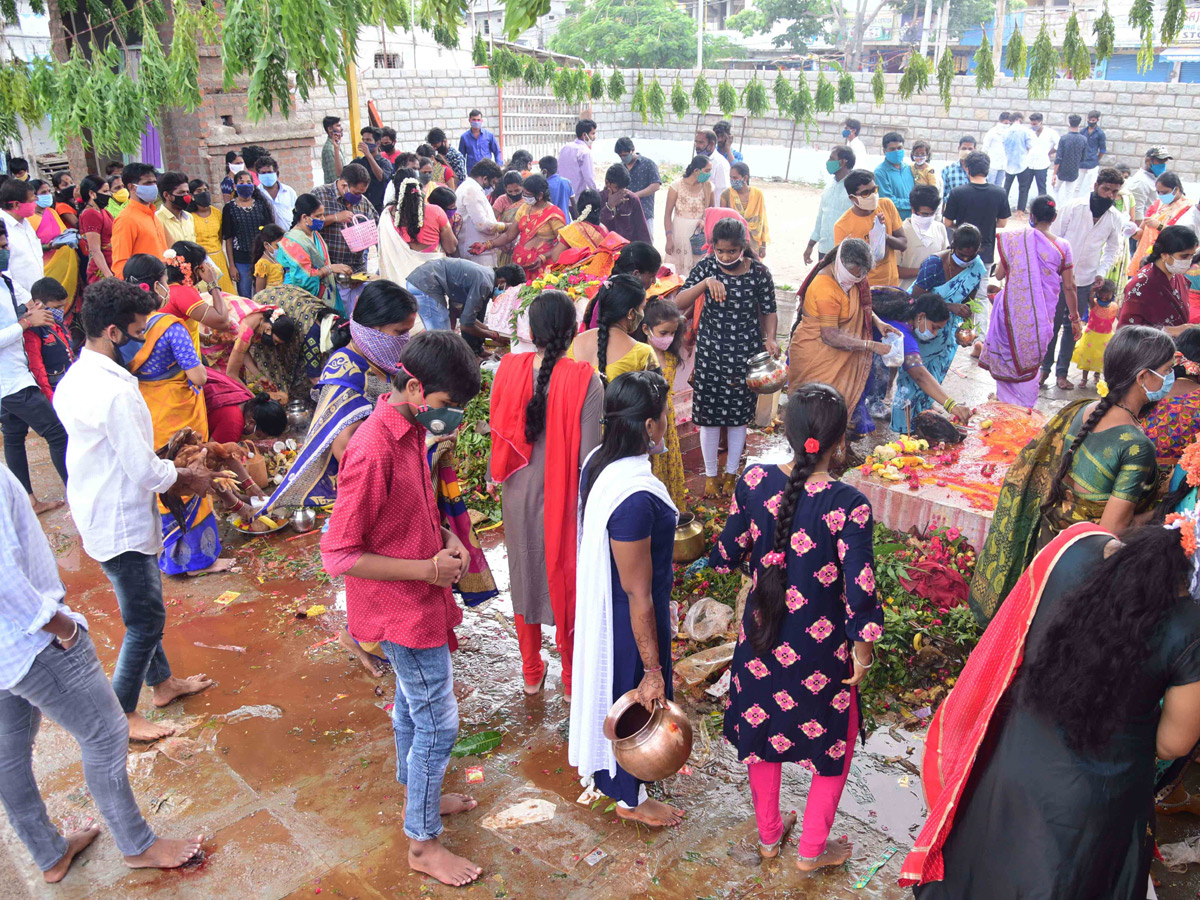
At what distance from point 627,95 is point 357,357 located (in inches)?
926

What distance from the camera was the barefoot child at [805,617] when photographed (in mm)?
2719

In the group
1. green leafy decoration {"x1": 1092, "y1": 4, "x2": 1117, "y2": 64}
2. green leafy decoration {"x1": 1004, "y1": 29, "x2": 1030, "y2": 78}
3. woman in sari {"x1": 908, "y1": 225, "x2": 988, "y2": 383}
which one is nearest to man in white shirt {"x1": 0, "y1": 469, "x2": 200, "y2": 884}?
woman in sari {"x1": 908, "y1": 225, "x2": 988, "y2": 383}

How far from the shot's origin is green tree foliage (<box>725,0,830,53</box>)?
35.6m

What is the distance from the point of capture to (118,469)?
3.58 meters

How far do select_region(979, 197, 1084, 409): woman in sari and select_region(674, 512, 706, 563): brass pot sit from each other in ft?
8.59

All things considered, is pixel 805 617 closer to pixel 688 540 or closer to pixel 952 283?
pixel 688 540

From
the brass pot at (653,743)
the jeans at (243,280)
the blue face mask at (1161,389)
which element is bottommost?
the brass pot at (653,743)

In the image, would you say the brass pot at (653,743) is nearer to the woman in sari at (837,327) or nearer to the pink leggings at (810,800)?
the pink leggings at (810,800)

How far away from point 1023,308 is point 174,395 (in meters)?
5.47

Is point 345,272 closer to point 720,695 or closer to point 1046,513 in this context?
point 720,695

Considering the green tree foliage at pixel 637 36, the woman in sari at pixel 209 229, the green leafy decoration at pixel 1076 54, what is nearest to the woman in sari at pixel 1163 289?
the green leafy decoration at pixel 1076 54

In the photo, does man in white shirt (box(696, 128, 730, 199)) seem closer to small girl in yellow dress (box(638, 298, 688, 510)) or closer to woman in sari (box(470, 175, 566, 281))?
woman in sari (box(470, 175, 566, 281))

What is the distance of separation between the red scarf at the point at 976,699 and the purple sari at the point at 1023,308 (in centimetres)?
416

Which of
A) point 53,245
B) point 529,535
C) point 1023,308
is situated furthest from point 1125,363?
point 53,245
